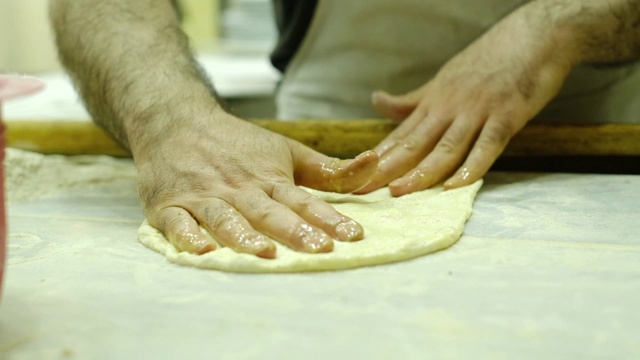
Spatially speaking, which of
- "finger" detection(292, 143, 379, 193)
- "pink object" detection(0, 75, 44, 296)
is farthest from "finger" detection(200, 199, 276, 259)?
"pink object" detection(0, 75, 44, 296)

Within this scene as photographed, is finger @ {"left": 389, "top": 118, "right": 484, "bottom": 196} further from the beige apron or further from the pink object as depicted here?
the pink object

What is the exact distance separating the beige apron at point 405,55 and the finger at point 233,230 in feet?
2.68

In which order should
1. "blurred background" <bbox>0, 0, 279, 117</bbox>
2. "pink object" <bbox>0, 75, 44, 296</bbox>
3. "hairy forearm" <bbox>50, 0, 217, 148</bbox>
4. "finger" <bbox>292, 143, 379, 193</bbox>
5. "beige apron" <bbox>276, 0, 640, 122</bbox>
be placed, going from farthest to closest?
"blurred background" <bbox>0, 0, 279, 117</bbox> < "beige apron" <bbox>276, 0, 640, 122</bbox> < "hairy forearm" <bbox>50, 0, 217, 148</bbox> < "finger" <bbox>292, 143, 379, 193</bbox> < "pink object" <bbox>0, 75, 44, 296</bbox>

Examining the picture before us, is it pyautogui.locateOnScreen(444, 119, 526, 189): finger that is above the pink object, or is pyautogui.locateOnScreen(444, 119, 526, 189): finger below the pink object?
below

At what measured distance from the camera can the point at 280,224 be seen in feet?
2.65

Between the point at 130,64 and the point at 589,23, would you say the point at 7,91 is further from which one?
the point at 589,23

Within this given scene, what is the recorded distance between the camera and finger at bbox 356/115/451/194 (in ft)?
3.66

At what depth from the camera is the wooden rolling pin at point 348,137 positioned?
4.22 ft

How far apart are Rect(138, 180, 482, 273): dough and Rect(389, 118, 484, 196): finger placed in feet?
0.07

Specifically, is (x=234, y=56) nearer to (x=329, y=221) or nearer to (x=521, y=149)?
(x=521, y=149)

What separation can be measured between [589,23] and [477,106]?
287 mm

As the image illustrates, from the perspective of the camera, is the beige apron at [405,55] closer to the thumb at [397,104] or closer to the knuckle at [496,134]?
the thumb at [397,104]

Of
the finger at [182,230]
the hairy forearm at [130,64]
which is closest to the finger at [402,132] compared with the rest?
the hairy forearm at [130,64]

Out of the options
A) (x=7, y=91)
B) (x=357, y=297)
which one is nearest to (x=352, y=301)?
(x=357, y=297)
